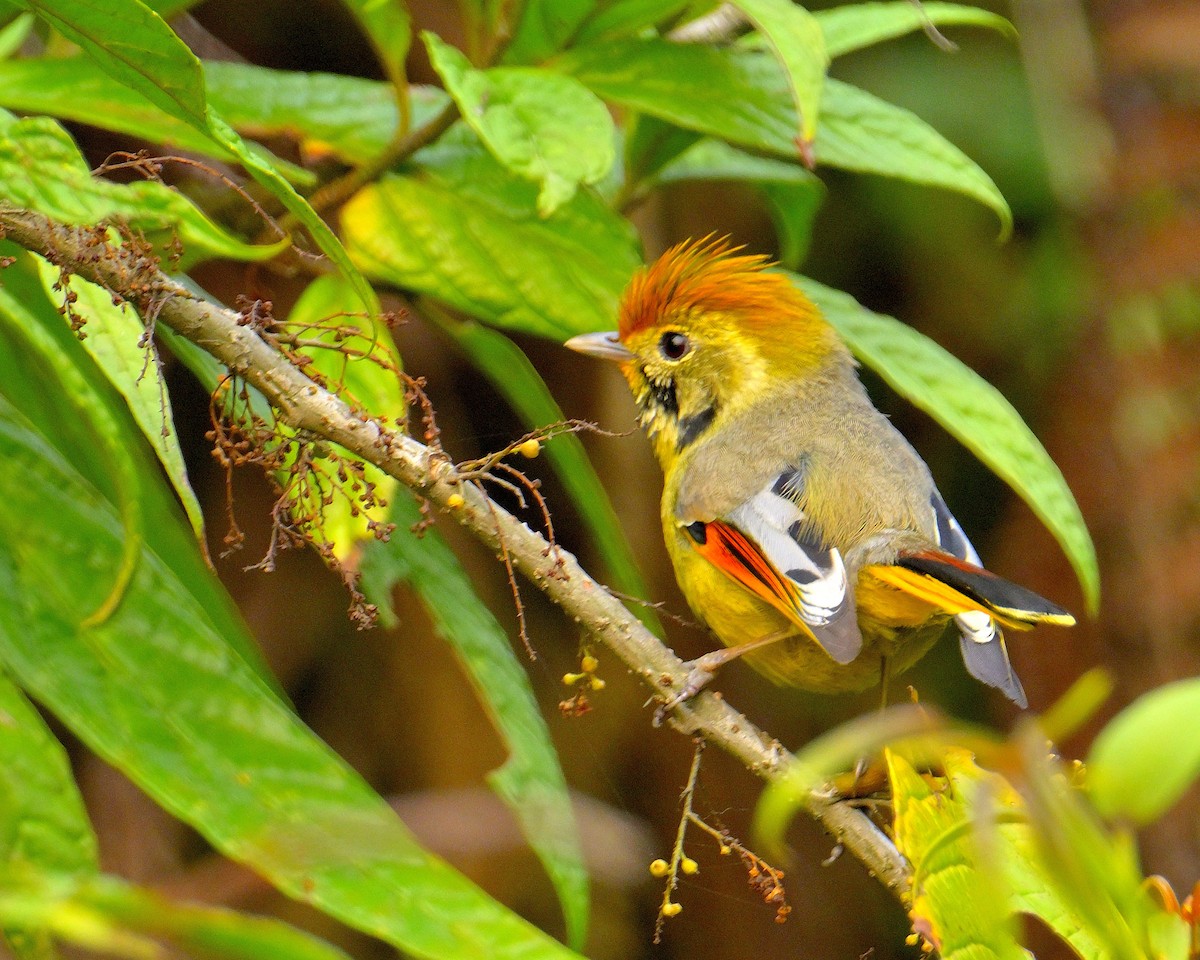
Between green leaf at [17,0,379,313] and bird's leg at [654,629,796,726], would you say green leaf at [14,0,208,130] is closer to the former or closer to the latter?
green leaf at [17,0,379,313]

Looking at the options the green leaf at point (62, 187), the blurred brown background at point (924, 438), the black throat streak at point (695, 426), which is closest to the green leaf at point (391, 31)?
the green leaf at point (62, 187)

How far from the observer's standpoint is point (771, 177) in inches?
89.7

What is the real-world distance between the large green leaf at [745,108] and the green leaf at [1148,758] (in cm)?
135

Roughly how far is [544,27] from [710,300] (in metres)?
0.75

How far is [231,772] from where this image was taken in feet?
4.53

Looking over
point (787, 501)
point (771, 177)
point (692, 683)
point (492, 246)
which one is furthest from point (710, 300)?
point (692, 683)

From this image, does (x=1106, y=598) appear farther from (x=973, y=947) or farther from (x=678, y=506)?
(x=973, y=947)

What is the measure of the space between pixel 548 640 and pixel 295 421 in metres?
2.70

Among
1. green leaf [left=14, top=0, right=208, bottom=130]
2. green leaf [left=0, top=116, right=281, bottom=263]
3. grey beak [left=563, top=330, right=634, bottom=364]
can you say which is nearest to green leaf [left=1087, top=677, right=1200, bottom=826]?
green leaf [left=14, top=0, right=208, bottom=130]

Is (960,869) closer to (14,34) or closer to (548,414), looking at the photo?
(548,414)

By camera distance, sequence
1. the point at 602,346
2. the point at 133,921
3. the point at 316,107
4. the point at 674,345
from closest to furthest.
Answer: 1. the point at 133,921
2. the point at 316,107
3. the point at 602,346
4. the point at 674,345

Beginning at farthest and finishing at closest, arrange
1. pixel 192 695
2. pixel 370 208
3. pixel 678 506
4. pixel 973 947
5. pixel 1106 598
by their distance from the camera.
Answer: pixel 1106 598
pixel 678 506
pixel 370 208
pixel 192 695
pixel 973 947

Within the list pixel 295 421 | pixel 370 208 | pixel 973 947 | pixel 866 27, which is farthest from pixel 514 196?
pixel 973 947

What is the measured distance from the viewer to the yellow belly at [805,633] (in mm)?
2041
